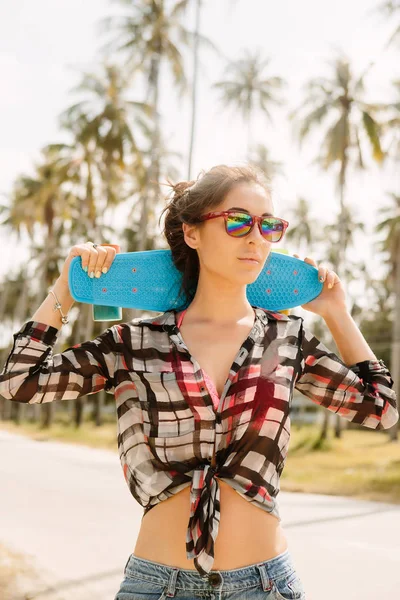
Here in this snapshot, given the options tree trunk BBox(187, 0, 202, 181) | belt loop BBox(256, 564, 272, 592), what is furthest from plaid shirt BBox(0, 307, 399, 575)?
tree trunk BBox(187, 0, 202, 181)

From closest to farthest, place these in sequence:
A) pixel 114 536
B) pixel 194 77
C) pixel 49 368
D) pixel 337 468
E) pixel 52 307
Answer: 1. pixel 49 368
2. pixel 52 307
3. pixel 114 536
4. pixel 337 468
5. pixel 194 77

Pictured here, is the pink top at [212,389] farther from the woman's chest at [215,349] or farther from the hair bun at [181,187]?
the hair bun at [181,187]

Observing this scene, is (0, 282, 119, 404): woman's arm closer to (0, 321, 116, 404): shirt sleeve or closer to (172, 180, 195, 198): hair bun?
(0, 321, 116, 404): shirt sleeve

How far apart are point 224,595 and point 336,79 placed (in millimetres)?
28181

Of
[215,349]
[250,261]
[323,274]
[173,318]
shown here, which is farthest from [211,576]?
[323,274]

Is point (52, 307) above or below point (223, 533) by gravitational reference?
above

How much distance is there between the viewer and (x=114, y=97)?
103 ft

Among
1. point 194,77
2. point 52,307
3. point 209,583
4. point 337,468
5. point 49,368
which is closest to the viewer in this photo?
point 209,583

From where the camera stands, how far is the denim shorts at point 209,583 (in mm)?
1691

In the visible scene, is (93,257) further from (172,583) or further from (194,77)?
(194,77)

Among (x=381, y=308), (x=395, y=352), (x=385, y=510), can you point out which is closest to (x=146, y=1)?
(x=395, y=352)

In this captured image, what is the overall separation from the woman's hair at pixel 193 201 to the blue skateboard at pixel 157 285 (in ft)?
0.09

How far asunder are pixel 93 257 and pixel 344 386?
0.69 meters

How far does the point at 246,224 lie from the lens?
190 centimetres
